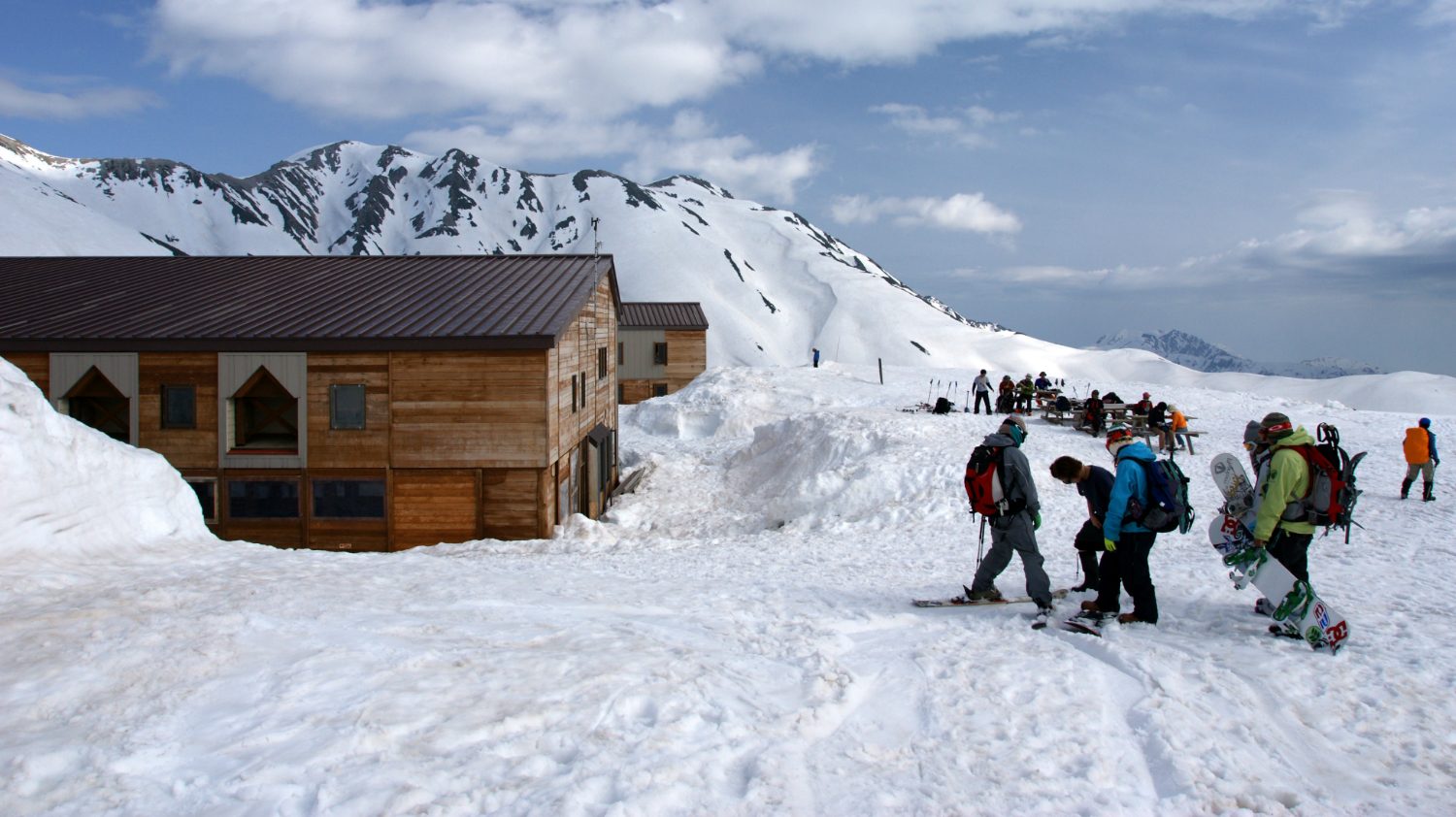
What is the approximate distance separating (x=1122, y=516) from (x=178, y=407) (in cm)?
1784

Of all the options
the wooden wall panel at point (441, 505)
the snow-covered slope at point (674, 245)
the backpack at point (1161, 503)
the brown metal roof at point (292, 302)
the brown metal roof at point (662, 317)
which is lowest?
the wooden wall panel at point (441, 505)

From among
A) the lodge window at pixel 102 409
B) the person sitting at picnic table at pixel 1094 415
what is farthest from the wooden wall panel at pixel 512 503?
the person sitting at picnic table at pixel 1094 415

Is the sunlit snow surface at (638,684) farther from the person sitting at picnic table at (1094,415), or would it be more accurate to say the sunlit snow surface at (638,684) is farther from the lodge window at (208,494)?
the person sitting at picnic table at (1094,415)

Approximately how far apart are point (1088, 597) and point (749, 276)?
429ft

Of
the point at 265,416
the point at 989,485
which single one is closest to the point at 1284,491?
the point at 989,485

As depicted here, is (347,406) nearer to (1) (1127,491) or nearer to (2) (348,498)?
(2) (348,498)

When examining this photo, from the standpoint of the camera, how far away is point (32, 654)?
20.5 feet

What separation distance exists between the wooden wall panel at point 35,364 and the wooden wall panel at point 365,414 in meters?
5.52

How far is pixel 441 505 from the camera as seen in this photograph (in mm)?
16953

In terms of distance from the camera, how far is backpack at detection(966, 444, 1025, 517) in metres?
8.29

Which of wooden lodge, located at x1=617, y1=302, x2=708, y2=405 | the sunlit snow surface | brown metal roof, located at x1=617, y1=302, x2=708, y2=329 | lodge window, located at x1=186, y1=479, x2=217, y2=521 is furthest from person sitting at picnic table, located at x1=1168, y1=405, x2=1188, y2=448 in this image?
brown metal roof, located at x1=617, y1=302, x2=708, y2=329

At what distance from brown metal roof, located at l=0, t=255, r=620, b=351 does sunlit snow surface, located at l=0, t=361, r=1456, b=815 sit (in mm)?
5677

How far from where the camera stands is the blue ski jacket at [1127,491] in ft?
24.1

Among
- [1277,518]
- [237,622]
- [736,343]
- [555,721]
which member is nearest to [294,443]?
[237,622]
